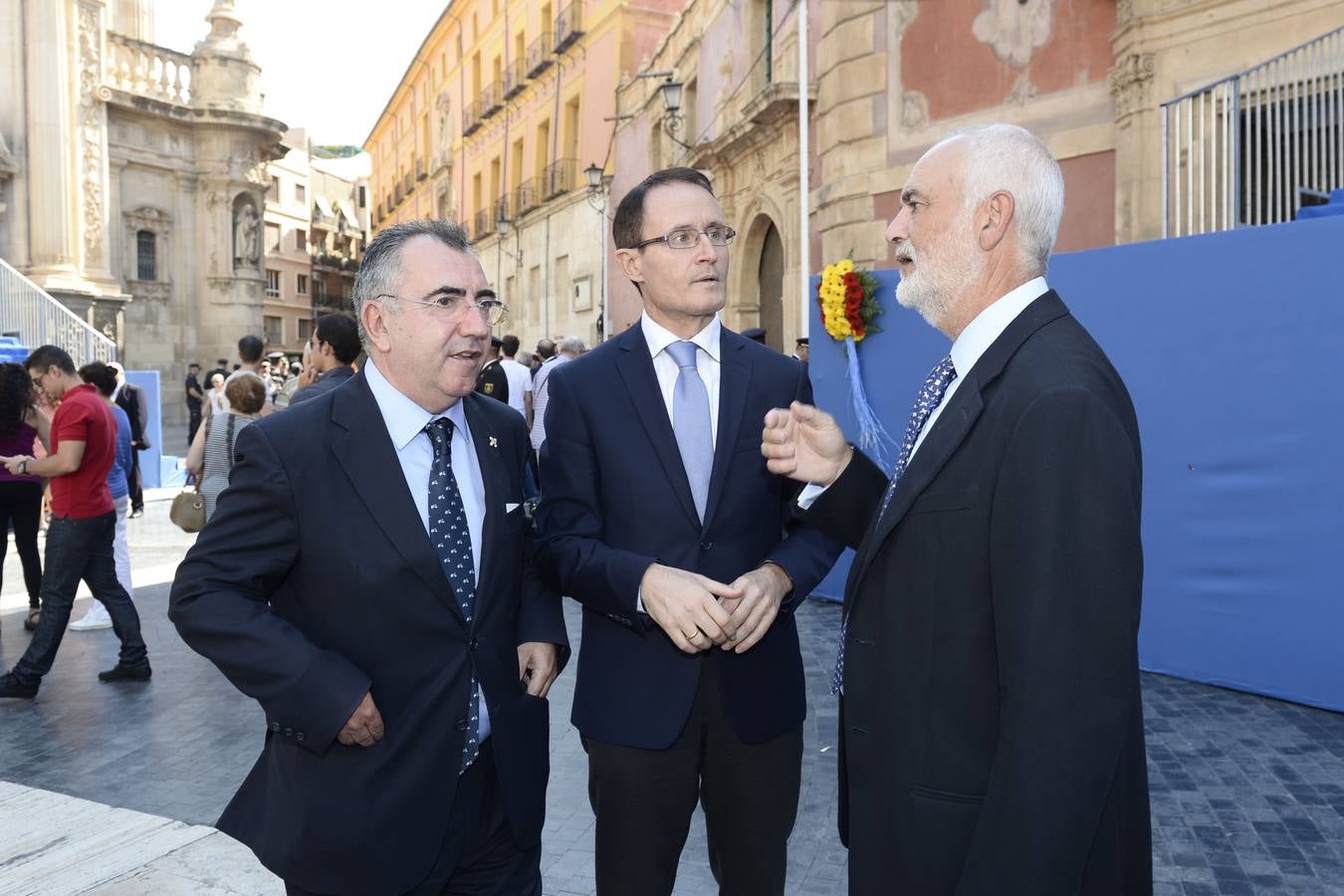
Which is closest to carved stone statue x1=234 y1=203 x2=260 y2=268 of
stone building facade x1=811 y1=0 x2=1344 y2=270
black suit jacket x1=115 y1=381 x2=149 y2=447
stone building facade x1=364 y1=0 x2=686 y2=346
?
stone building facade x1=364 y1=0 x2=686 y2=346

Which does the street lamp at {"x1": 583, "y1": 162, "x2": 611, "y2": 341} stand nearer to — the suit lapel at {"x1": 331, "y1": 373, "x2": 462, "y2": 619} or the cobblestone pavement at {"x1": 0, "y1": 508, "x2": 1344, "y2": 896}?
the cobblestone pavement at {"x1": 0, "y1": 508, "x2": 1344, "y2": 896}

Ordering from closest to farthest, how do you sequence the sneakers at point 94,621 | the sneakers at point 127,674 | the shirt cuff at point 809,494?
the shirt cuff at point 809,494 < the sneakers at point 127,674 < the sneakers at point 94,621

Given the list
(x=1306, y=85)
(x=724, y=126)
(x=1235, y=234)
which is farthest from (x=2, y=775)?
(x=724, y=126)

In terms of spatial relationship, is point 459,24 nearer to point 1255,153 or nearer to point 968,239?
point 1255,153

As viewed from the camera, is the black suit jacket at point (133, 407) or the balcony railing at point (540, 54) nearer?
the black suit jacket at point (133, 407)

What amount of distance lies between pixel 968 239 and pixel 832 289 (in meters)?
5.26

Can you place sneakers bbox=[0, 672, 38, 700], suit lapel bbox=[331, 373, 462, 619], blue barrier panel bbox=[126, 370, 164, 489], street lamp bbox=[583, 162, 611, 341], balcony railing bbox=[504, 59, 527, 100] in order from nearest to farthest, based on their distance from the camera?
suit lapel bbox=[331, 373, 462, 619]
sneakers bbox=[0, 672, 38, 700]
blue barrier panel bbox=[126, 370, 164, 489]
street lamp bbox=[583, 162, 611, 341]
balcony railing bbox=[504, 59, 527, 100]

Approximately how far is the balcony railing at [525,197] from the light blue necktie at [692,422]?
30097 millimetres

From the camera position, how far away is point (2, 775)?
4.78 m

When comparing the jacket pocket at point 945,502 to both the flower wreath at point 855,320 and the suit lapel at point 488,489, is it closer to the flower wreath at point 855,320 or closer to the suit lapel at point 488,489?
the suit lapel at point 488,489

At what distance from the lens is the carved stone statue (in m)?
27.4

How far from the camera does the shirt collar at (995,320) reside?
190 centimetres

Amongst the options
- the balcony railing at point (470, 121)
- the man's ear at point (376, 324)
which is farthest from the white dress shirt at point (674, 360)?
the balcony railing at point (470, 121)

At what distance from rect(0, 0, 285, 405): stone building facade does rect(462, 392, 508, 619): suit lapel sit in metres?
22.1
